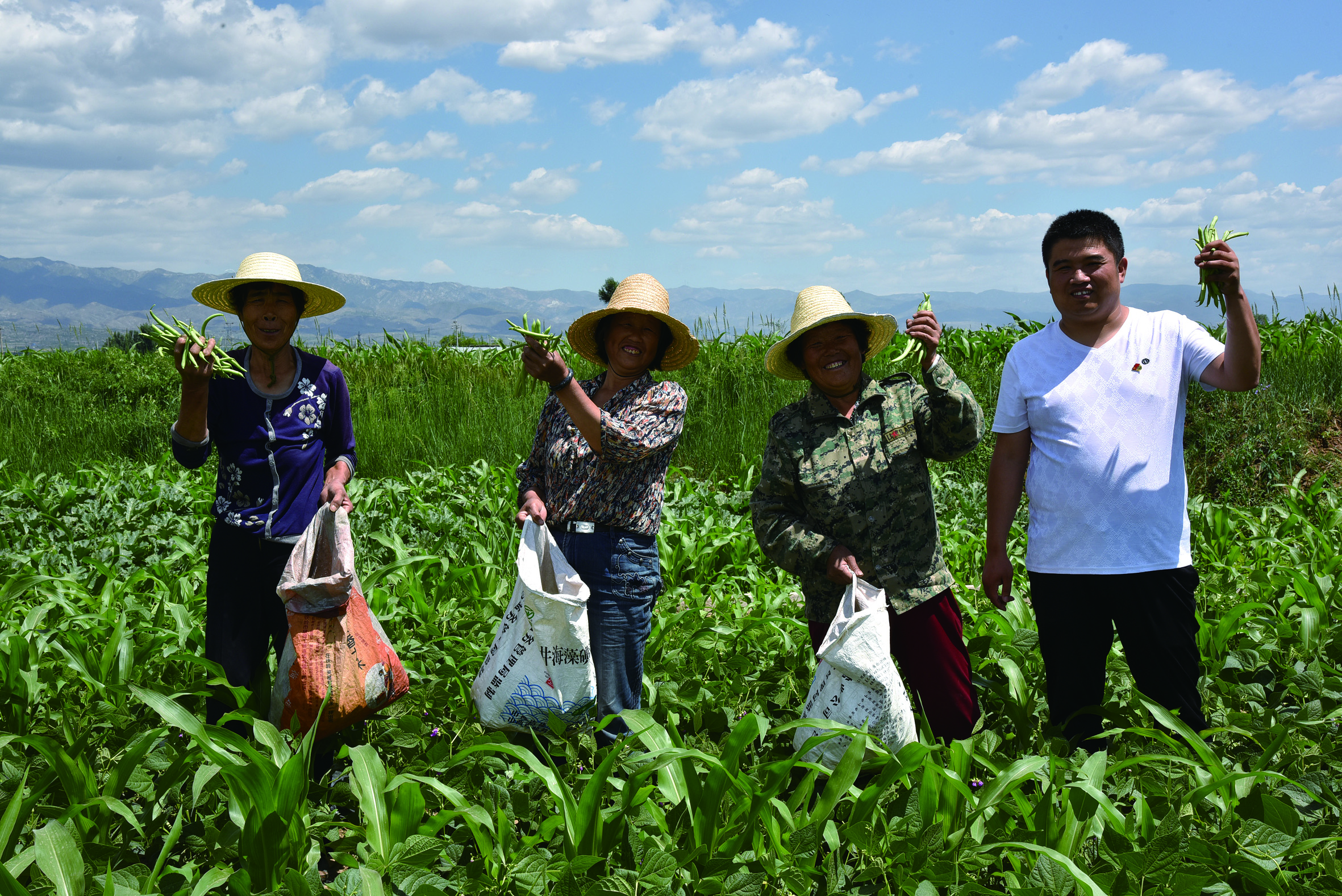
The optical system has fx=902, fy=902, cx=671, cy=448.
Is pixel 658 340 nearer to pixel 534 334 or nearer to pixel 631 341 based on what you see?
pixel 631 341

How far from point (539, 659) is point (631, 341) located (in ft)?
3.34

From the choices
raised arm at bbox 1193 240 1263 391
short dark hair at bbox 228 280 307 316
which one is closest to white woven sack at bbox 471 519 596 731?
short dark hair at bbox 228 280 307 316

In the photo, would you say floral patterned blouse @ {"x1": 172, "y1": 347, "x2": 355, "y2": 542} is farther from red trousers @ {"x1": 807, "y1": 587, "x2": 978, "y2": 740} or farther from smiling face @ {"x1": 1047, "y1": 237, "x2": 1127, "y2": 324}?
smiling face @ {"x1": 1047, "y1": 237, "x2": 1127, "y2": 324}

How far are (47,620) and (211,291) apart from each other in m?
2.18

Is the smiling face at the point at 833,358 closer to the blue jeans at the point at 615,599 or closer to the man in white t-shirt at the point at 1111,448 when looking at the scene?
the man in white t-shirt at the point at 1111,448

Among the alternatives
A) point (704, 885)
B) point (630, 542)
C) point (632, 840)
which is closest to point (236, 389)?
point (630, 542)

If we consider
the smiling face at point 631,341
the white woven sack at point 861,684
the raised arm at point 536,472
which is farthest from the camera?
the raised arm at point 536,472

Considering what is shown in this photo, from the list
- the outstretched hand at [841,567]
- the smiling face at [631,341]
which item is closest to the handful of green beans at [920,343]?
the outstretched hand at [841,567]

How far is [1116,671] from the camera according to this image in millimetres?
3449

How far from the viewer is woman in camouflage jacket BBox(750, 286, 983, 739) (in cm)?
265

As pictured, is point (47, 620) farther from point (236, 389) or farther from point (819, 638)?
point (819, 638)

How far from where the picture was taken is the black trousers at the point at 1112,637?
2.59 metres

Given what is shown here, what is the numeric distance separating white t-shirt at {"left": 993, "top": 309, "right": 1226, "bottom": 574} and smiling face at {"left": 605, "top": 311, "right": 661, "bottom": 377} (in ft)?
3.70

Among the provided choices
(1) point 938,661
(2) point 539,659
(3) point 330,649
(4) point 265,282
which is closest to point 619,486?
(2) point 539,659
